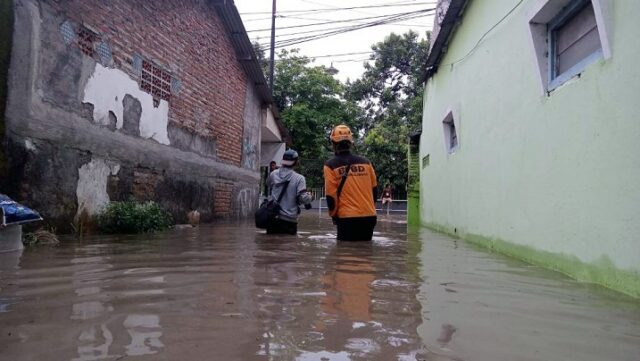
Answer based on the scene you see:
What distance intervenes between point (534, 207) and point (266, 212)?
373 cm

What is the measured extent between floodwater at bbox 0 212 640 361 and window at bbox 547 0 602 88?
1.70 m

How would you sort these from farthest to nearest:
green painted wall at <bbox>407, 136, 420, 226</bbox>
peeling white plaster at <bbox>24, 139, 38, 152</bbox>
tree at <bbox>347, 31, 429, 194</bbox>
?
tree at <bbox>347, 31, 429, 194</bbox>, green painted wall at <bbox>407, 136, 420, 226</bbox>, peeling white plaster at <bbox>24, 139, 38, 152</bbox>

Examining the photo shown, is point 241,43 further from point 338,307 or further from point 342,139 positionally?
point 338,307

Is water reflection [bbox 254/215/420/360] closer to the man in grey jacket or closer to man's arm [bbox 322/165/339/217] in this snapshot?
man's arm [bbox 322/165/339/217]

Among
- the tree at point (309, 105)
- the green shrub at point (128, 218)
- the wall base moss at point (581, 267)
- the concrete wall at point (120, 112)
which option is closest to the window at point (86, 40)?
the concrete wall at point (120, 112)

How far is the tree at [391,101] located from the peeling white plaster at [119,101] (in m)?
17.2

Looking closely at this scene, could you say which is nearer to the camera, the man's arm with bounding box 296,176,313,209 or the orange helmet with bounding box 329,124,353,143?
the orange helmet with bounding box 329,124,353,143

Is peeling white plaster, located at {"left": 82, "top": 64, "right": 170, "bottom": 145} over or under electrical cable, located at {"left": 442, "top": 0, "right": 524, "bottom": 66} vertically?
under

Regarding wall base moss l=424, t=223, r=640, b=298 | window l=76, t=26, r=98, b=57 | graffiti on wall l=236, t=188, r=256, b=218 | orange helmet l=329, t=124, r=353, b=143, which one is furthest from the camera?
graffiti on wall l=236, t=188, r=256, b=218

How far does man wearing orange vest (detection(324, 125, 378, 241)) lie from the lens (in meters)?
6.48

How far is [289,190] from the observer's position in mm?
7328

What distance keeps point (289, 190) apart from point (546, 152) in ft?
12.3

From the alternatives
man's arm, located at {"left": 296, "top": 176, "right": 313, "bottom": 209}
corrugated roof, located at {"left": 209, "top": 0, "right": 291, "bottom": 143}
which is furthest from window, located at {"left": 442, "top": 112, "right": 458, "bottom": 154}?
corrugated roof, located at {"left": 209, "top": 0, "right": 291, "bottom": 143}

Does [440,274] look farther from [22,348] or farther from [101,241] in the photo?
[101,241]
